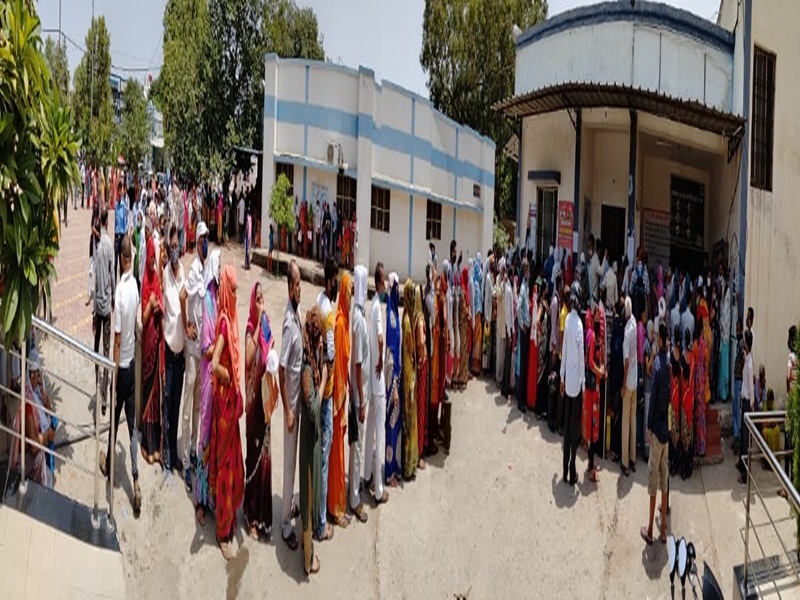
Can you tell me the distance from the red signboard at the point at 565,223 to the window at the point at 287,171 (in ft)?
19.4

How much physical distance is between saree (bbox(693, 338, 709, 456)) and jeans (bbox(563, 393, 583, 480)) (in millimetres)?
2119

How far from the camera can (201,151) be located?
19.4 metres

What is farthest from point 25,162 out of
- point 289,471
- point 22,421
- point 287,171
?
point 287,171

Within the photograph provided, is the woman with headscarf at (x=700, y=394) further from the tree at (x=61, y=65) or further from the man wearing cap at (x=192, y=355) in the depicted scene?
the tree at (x=61, y=65)

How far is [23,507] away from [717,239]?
13186mm

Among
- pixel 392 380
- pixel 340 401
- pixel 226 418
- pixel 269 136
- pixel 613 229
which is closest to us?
pixel 226 418

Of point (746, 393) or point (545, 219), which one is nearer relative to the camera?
point (746, 393)

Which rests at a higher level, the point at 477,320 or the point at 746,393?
the point at 477,320

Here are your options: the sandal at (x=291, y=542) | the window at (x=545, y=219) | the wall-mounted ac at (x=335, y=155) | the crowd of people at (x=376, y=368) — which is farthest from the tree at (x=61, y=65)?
the sandal at (x=291, y=542)

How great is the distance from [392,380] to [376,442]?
0.63 meters

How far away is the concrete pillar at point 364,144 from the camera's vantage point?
1631cm

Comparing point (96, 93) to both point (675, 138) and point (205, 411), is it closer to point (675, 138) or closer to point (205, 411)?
point (675, 138)

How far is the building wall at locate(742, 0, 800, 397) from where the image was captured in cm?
1234

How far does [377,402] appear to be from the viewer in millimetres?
7215
